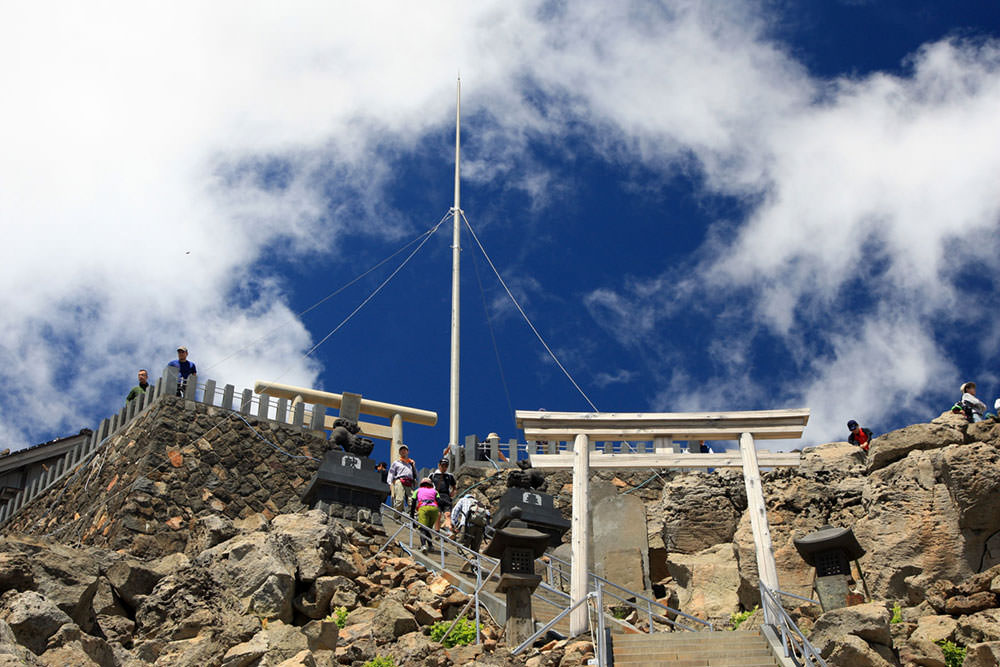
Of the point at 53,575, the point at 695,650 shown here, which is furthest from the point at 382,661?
the point at 53,575

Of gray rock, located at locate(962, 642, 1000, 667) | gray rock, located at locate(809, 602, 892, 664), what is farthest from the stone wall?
gray rock, located at locate(962, 642, 1000, 667)

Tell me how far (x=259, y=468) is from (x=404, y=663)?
11.2m

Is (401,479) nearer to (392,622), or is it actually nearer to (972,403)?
(392,622)

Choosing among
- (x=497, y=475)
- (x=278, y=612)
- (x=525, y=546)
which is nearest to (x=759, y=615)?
(x=525, y=546)

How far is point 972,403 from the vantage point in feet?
51.6

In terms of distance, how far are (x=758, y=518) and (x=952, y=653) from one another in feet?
12.0

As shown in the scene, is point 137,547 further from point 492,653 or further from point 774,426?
point 774,426

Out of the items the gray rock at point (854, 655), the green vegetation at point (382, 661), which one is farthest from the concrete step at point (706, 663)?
the green vegetation at point (382, 661)

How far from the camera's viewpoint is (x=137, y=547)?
1931cm

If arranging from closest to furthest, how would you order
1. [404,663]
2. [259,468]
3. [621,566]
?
[404,663], [621,566], [259,468]

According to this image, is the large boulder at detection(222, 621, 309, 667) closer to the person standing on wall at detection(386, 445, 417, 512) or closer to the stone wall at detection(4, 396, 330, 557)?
the person standing on wall at detection(386, 445, 417, 512)

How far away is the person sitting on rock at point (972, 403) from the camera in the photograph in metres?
15.7

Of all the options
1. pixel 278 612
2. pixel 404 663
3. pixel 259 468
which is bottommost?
pixel 404 663

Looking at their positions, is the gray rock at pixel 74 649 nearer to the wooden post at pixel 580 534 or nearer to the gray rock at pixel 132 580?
the gray rock at pixel 132 580
